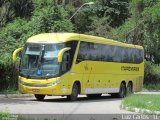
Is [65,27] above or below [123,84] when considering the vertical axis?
above

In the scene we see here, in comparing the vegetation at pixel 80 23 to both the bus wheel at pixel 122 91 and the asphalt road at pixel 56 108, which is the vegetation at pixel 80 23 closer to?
the bus wheel at pixel 122 91

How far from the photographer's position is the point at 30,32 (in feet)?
140

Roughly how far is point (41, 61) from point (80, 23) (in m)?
41.1

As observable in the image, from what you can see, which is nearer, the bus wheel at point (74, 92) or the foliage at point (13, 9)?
the bus wheel at point (74, 92)

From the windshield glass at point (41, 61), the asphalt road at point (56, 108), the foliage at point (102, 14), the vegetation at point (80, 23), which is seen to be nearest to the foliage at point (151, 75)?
the vegetation at point (80, 23)

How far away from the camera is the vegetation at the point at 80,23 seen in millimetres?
39719

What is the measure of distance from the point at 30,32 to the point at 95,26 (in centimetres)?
1701

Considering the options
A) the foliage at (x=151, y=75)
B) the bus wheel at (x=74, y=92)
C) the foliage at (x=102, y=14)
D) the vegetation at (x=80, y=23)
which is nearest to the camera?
the bus wheel at (x=74, y=92)

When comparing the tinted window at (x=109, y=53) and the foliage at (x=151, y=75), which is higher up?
the tinted window at (x=109, y=53)

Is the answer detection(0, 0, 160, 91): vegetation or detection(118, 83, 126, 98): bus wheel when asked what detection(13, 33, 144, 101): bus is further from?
detection(0, 0, 160, 91): vegetation

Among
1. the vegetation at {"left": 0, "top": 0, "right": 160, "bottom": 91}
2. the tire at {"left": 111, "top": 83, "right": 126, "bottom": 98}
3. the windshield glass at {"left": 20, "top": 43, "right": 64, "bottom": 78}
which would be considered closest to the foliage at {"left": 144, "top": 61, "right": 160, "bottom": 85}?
the vegetation at {"left": 0, "top": 0, "right": 160, "bottom": 91}

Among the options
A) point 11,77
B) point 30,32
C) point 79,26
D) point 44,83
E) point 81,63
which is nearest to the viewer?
point 44,83

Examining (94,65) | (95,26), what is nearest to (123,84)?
(94,65)

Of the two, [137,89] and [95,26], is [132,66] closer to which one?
[137,89]
